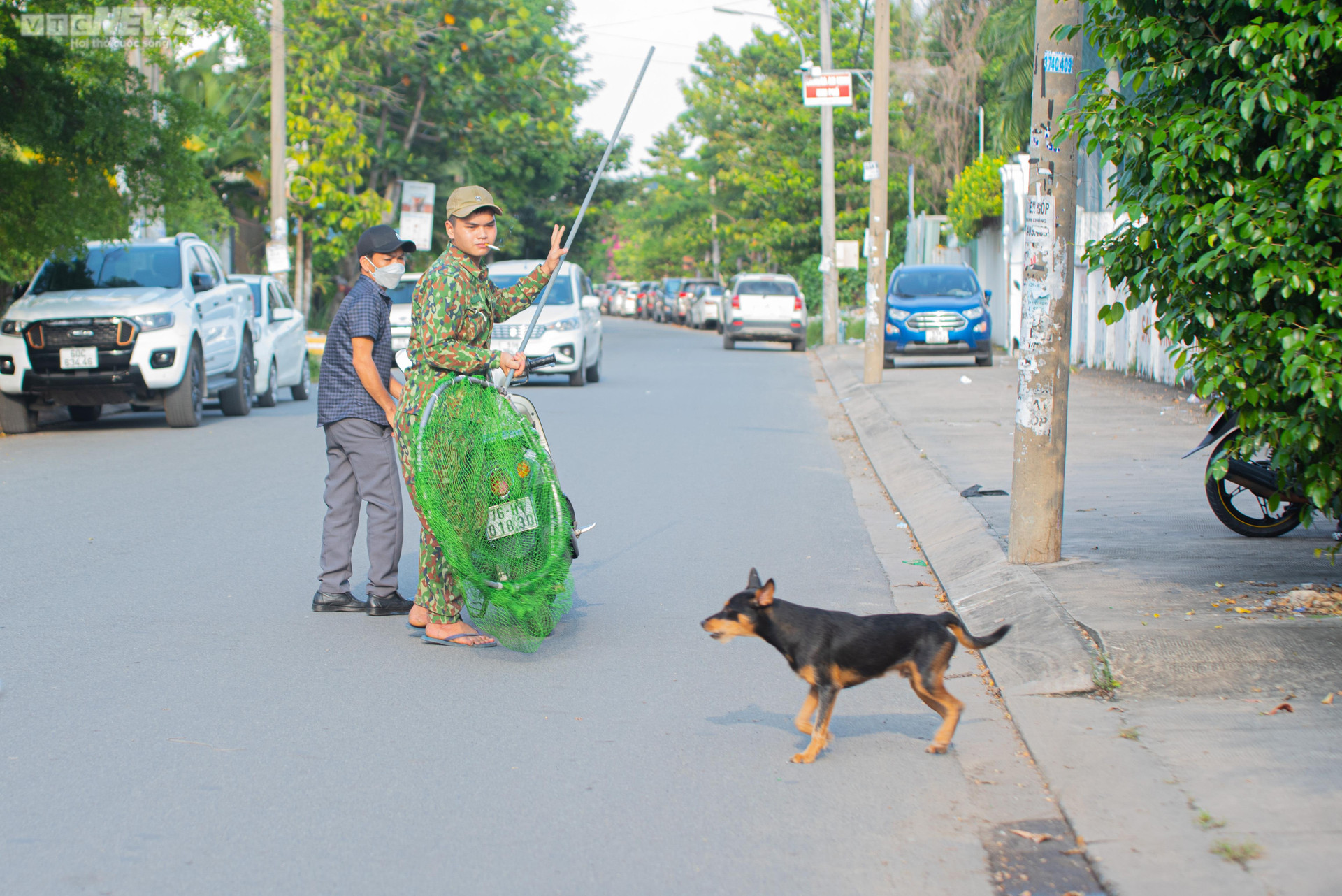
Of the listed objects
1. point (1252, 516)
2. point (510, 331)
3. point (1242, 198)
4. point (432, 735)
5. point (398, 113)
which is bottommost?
point (432, 735)

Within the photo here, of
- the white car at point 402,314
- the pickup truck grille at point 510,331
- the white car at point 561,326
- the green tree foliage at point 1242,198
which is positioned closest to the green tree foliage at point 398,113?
the white car at point 402,314

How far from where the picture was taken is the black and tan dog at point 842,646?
15.4 ft

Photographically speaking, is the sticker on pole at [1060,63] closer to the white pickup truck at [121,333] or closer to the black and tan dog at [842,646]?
the black and tan dog at [842,646]

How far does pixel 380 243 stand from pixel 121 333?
8.60 metres

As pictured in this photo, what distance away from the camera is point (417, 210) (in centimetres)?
3156

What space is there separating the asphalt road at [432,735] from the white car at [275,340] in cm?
840

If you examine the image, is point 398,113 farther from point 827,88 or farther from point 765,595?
point 765,595

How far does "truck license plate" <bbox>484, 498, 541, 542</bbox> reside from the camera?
19.5ft

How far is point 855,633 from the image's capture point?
4762 mm

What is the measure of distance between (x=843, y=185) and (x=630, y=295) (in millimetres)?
19366

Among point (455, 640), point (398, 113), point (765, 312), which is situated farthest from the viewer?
point (398, 113)

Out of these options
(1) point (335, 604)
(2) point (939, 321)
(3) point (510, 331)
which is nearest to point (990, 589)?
(1) point (335, 604)

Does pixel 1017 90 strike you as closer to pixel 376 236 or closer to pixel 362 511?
pixel 362 511

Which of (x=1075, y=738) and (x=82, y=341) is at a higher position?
(x=82, y=341)
